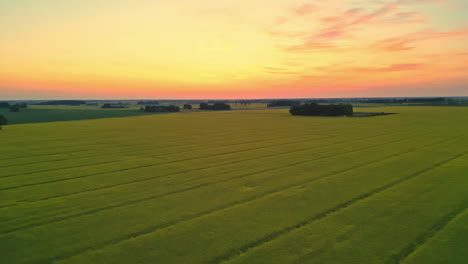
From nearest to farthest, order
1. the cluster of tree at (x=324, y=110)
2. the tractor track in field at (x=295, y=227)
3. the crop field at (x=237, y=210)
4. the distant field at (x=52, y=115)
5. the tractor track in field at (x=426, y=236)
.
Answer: the tractor track in field at (x=426, y=236)
the tractor track in field at (x=295, y=227)
the crop field at (x=237, y=210)
the distant field at (x=52, y=115)
the cluster of tree at (x=324, y=110)

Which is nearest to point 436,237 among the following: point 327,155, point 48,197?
point 327,155

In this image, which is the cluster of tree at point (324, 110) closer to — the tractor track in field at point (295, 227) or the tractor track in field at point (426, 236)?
the tractor track in field at point (295, 227)

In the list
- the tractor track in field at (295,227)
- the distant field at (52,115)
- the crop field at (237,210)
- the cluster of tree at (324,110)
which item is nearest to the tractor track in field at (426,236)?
the crop field at (237,210)

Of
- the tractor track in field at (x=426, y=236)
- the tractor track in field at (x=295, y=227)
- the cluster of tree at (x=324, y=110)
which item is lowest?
the tractor track in field at (x=426, y=236)

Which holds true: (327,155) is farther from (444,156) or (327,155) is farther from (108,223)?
(108,223)

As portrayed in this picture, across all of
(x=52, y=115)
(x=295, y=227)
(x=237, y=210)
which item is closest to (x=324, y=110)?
(x=237, y=210)

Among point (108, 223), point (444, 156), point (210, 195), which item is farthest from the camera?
point (444, 156)

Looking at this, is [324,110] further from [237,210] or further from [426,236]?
[426,236]
